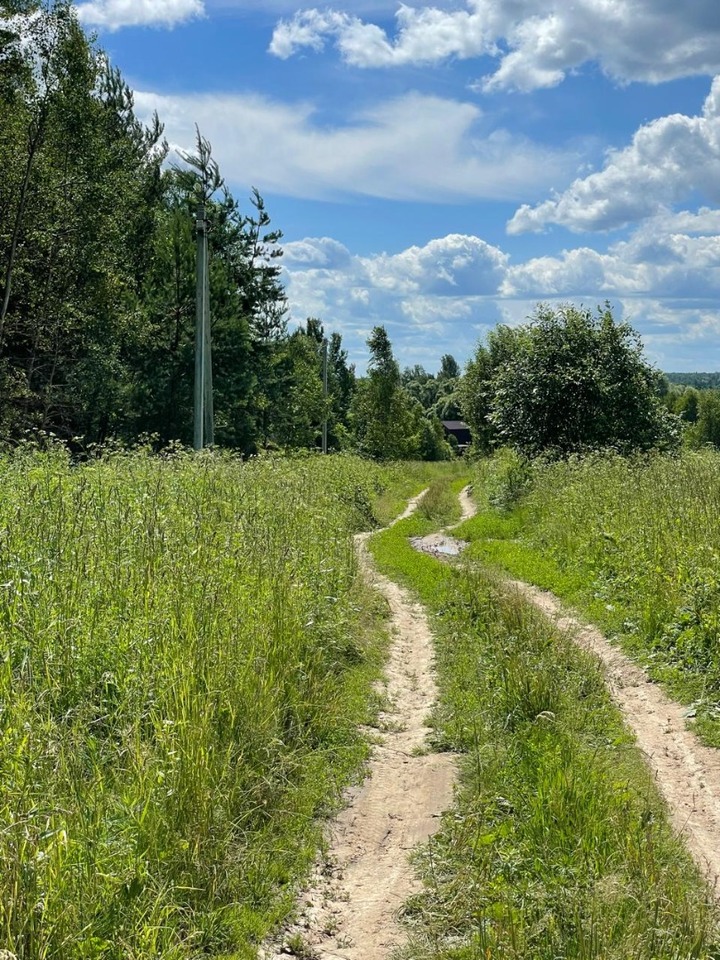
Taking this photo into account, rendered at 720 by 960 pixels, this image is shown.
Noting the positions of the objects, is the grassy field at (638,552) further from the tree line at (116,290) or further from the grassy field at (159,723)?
the tree line at (116,290)

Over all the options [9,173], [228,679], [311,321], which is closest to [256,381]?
[9,173]

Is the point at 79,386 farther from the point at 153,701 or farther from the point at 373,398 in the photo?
the point at 153,701

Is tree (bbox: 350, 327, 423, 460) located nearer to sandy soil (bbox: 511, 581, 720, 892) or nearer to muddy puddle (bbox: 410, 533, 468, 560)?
muddy puddle (bbox: 410, 533, 468, 560)

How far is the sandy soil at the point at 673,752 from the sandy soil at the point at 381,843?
1472 mm

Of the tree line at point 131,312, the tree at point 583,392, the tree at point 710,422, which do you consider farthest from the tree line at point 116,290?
the tree at point 710,422

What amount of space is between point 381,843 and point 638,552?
694 centimetres

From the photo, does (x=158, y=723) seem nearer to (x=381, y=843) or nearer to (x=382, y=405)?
(x=381, y=843)

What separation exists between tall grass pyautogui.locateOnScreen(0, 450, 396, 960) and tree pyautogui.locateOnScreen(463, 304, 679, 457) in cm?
1663

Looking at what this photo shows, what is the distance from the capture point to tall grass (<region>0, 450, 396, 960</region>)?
3070 millimetres

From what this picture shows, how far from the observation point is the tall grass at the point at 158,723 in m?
3.07

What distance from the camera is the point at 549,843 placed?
403cm

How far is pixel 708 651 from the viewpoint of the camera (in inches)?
286

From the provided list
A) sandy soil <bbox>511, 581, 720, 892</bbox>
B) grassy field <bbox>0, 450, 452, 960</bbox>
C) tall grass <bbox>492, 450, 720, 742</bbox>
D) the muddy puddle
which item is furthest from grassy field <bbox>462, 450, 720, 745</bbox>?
grassy field <bbox>0, 450, 452, 960</bbox>

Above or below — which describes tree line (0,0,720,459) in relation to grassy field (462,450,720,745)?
above
